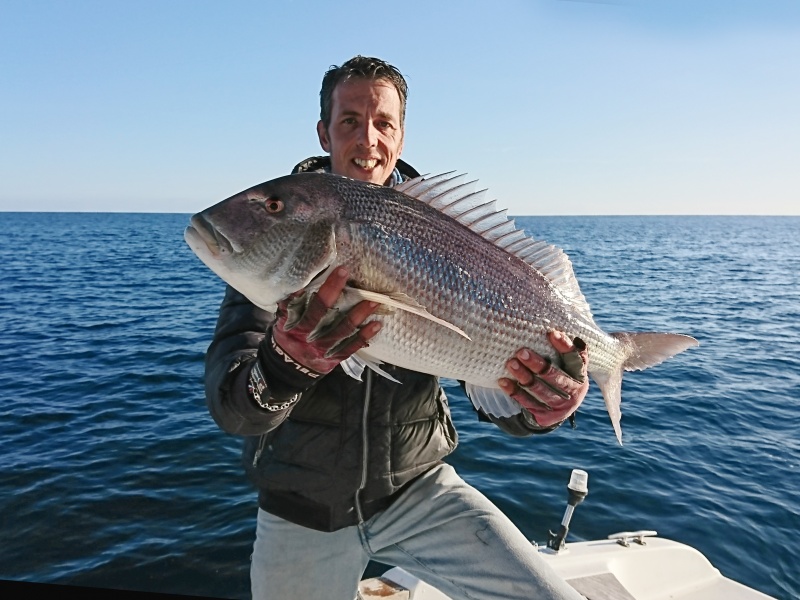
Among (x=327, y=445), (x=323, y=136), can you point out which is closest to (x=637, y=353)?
(x=327, y=445)

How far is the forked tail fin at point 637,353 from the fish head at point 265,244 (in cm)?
201

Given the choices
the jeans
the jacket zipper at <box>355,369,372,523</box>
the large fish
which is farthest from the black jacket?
the large fish

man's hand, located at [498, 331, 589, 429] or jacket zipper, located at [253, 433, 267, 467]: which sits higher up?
man's hand, located at [498, 331, 589, 429]

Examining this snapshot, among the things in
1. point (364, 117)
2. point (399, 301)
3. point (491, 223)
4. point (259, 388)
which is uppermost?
point (364, 117)

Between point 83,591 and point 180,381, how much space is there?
7730 millimetres

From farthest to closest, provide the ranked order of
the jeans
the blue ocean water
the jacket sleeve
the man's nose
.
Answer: the blue ocean water → the man's nose → the jeans → the jacket sleeve

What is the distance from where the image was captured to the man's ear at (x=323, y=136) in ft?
13.4

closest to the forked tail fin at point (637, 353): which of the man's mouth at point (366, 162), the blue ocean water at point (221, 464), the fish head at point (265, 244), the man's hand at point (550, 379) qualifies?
the man's hand at point (550, 379)

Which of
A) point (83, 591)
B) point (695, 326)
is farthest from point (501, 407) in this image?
point (695, 326)

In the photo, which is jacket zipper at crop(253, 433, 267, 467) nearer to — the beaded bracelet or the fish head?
the beaded bracelet

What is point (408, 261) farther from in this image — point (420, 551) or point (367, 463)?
point (420, 551)

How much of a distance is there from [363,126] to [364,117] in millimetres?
68

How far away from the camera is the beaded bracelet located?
2.83m

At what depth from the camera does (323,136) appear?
4.16 meters
